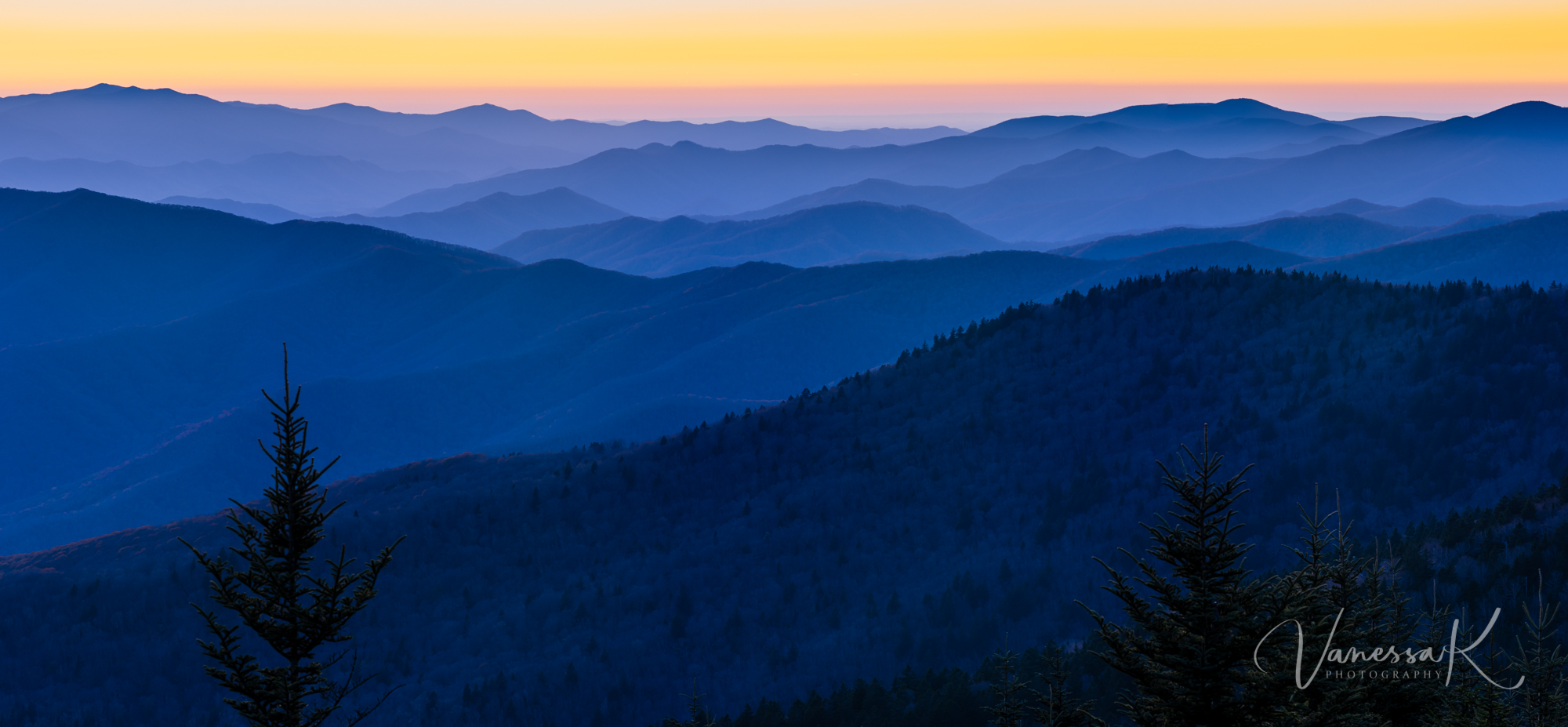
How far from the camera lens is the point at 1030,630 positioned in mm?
83125

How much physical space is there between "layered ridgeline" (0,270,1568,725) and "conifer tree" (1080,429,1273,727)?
6861 centimetres

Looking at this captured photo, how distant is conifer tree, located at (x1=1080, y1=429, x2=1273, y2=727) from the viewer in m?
14.4

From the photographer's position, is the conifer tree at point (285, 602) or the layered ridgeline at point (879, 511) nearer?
the conifer tree at point (285, 602)

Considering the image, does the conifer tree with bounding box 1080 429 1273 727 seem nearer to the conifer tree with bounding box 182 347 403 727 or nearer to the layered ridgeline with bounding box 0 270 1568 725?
the conifer tree with bounding box 182 347 403 727

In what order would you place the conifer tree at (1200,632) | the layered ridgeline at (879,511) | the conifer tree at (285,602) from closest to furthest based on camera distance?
the conifer tree at (1200,632) → the conifer tree at (285,602) → the layered ridgeline at (879,511)

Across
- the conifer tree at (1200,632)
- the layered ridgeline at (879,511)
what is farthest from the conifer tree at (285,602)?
the layered ridgeline at (879,511)

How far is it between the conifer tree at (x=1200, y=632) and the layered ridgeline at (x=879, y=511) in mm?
68615

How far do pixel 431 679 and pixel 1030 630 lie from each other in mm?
51187

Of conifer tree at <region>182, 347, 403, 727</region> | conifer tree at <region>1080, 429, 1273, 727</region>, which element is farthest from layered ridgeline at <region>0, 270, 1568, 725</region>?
conifer tree at <region>182, 347, 403, 727</region>

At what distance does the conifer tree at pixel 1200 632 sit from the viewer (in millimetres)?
14398

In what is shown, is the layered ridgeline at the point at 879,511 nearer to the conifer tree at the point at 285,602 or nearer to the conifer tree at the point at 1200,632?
the conifer tree at the point at 1200,632

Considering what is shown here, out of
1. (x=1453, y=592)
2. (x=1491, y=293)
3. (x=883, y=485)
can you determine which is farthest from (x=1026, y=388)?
(x=1453, y=592)

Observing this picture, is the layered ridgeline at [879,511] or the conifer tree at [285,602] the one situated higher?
→ the conifer tree at [285,602]

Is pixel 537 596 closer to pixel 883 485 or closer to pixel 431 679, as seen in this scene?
pixel 431 679
